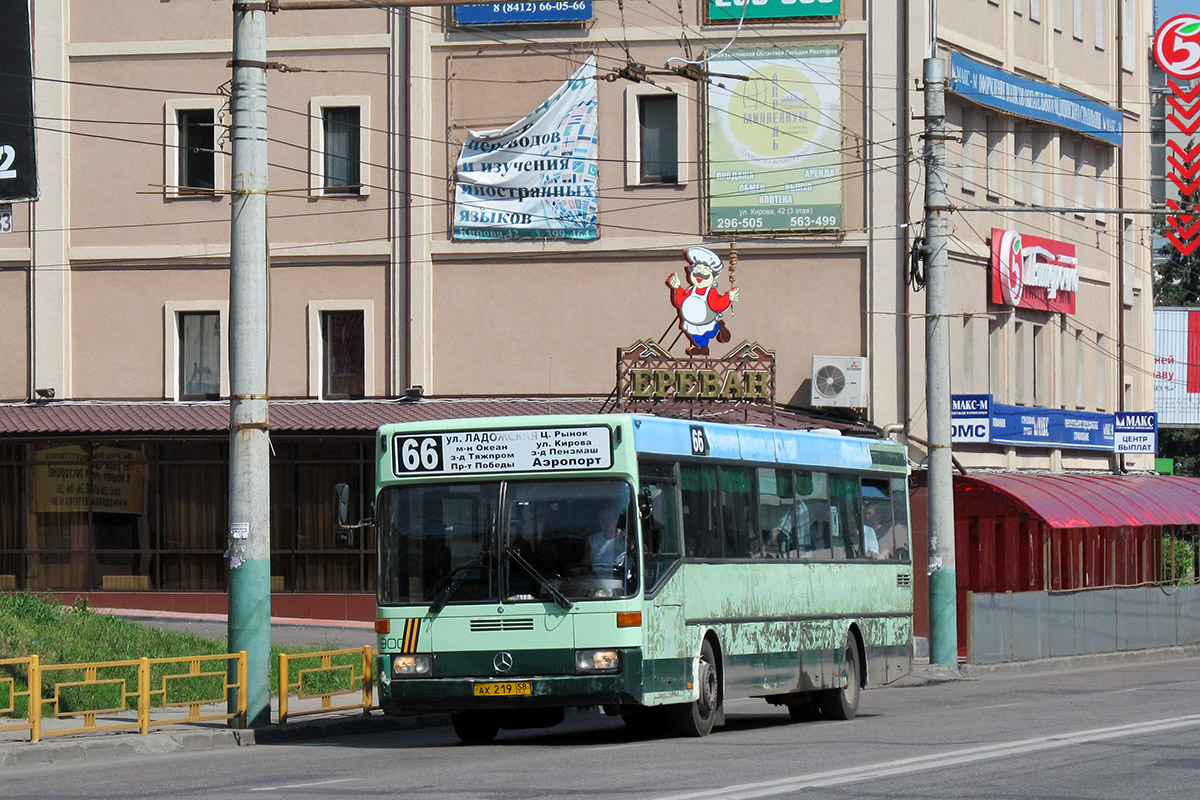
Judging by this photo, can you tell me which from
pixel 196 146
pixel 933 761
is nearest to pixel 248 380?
pixel 933 761

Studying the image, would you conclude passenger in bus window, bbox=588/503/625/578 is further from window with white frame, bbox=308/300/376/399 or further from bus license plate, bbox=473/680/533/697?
window with white frame, bbox=308/300/376/399

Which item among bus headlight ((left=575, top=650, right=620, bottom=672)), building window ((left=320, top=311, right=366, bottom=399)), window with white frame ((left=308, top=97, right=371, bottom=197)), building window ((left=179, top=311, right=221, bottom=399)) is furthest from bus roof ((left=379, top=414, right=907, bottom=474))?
building window ((left=179, top=311, right=221, bottom=399))

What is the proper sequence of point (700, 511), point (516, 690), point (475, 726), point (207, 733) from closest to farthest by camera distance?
point (516, 690), point (207, 733), point (700, 511), point (475, 726)

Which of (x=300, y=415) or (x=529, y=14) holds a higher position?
(x=529, y=14)

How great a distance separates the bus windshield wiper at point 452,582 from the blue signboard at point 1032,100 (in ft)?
70.4

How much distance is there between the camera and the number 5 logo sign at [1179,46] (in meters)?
45.8

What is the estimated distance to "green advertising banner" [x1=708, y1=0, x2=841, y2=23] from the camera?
115 feet

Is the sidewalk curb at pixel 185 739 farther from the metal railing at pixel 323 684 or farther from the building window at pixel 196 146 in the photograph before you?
the building window at pixel 196 146

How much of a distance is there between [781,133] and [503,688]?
64.7ft

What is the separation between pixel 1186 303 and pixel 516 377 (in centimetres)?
4997

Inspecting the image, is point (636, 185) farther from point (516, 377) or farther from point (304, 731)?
point (304, 731)

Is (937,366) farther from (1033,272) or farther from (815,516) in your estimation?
(1033,272)

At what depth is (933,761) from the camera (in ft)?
46.8

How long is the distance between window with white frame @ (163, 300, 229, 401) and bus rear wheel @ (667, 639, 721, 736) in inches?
783
